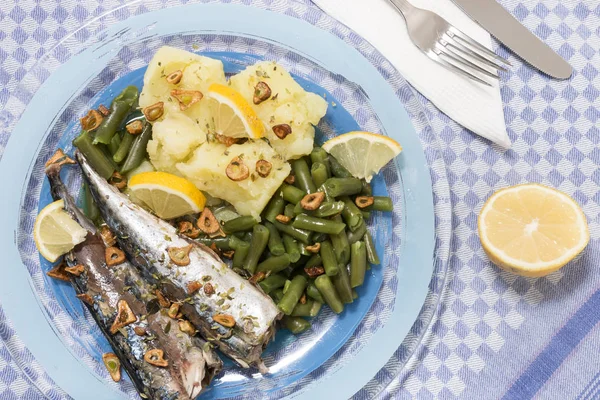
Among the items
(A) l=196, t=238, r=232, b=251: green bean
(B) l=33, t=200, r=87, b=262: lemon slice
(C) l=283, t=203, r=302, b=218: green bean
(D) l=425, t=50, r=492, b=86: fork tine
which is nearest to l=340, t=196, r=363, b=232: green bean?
(C) l=283, t=203, r=302, b=218: green bean

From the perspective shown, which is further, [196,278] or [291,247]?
[291,247]

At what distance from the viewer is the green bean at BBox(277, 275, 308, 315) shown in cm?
258

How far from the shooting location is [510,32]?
2.83m

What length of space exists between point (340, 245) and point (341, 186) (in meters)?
0.27

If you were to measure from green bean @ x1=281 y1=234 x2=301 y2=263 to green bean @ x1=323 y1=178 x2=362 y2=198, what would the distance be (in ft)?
0.95

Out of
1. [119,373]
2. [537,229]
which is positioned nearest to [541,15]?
[537,229]

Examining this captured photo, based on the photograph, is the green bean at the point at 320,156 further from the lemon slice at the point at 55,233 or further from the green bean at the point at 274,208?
the lemon slice at the point at 55,233

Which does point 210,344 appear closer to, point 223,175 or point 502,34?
point 223,175

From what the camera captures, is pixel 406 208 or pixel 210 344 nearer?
pixel 210 344

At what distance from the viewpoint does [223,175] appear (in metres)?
2.49

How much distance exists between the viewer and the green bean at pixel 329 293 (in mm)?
2602

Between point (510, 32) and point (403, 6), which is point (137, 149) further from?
point (510, 32)

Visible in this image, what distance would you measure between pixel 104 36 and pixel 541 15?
7.19 feet

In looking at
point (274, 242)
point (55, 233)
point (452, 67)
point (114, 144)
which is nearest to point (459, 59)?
point (452, 67)
